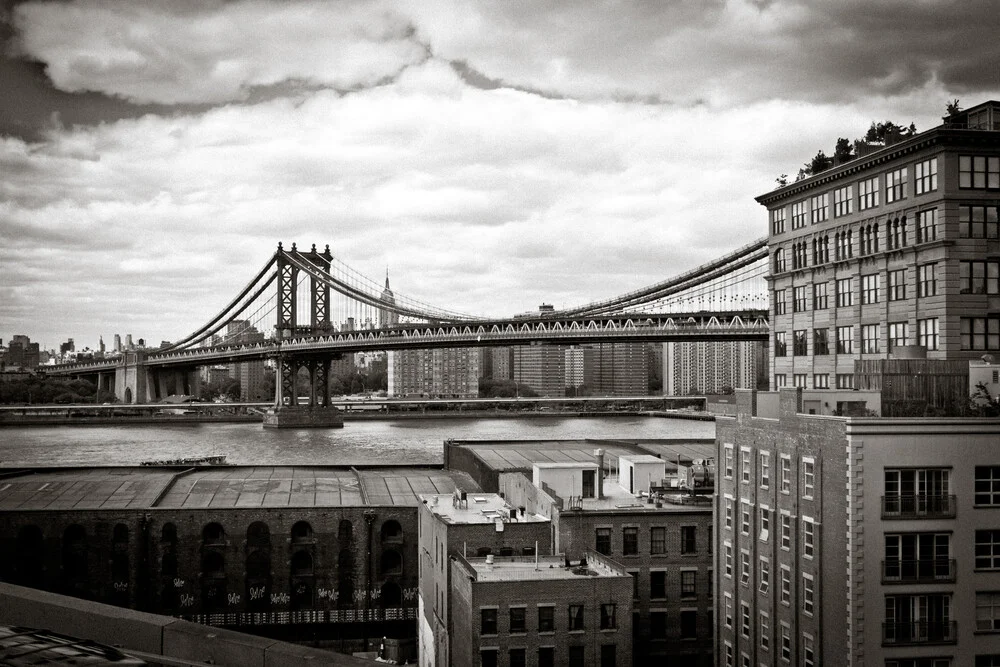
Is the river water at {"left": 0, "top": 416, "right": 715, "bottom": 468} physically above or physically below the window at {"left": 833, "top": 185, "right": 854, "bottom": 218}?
below

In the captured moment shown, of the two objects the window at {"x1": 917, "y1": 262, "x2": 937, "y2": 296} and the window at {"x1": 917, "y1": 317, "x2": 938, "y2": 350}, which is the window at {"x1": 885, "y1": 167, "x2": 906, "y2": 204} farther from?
the window at {"x1": 917, "y1": 317, "x2": 938, "y2": 350}

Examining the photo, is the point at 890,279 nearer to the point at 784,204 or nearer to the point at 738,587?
the point at 784,204

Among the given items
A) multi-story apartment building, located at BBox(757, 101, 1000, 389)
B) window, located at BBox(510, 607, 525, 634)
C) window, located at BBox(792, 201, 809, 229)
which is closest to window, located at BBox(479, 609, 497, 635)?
window, located at BBox(510, 607, 525, 634)

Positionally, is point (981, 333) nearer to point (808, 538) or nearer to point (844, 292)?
point (844, 292)

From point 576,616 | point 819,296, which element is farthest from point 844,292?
point 576,616

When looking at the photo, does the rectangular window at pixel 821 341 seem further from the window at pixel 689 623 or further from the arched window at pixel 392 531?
the arched window at pixel 392 531

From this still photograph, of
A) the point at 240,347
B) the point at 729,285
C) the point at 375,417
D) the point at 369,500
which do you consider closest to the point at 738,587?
the point at 369,500

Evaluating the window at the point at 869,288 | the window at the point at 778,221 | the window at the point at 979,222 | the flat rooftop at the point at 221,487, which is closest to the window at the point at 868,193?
the window at the point at 869,288

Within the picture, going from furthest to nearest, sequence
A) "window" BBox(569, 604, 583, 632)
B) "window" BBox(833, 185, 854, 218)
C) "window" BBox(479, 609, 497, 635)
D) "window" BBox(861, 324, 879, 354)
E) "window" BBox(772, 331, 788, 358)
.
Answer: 1. "window" BBox(772, 331, 788, 358)
2. "window" BBox(833, 185, 854, 218)
3. "window" BBox(861, 324, 879, 354)
4. "window" BBox(569, 604, 583, 632)
5. "window" BBox(479, 609, 497, 635)
